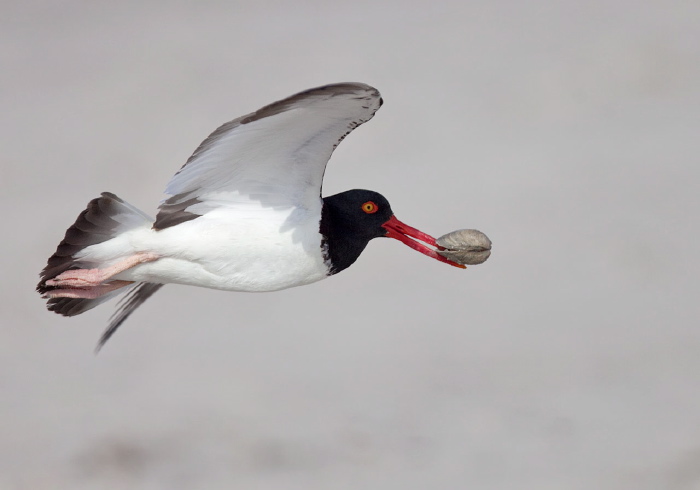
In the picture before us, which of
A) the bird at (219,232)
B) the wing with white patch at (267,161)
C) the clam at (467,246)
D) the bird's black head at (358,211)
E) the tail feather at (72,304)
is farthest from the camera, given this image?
the tail feather at (72,304)

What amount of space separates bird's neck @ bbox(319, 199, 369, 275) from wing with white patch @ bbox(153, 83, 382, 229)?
134 millimetres

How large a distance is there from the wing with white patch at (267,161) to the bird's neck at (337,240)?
0.44ft

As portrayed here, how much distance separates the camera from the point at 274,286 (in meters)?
5.60

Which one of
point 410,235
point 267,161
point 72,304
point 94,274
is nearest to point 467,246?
point 410,235

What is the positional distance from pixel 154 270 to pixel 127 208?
0.34 meters

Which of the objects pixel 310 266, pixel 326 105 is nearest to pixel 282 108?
pixel 326 105

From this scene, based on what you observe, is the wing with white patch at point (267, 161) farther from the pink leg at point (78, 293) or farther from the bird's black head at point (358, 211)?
the pink leg at point (78, 293)

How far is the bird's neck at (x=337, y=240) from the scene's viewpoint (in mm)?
5656

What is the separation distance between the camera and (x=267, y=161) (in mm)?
5457

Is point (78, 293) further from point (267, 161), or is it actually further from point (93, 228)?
point (267, 161)

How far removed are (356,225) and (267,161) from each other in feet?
2.15

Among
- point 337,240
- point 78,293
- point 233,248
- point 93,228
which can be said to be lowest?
point 78,293

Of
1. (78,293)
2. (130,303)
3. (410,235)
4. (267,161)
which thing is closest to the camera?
(267,161)

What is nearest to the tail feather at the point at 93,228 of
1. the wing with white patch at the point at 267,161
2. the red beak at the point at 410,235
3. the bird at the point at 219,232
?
the bird at the point at 219,232
